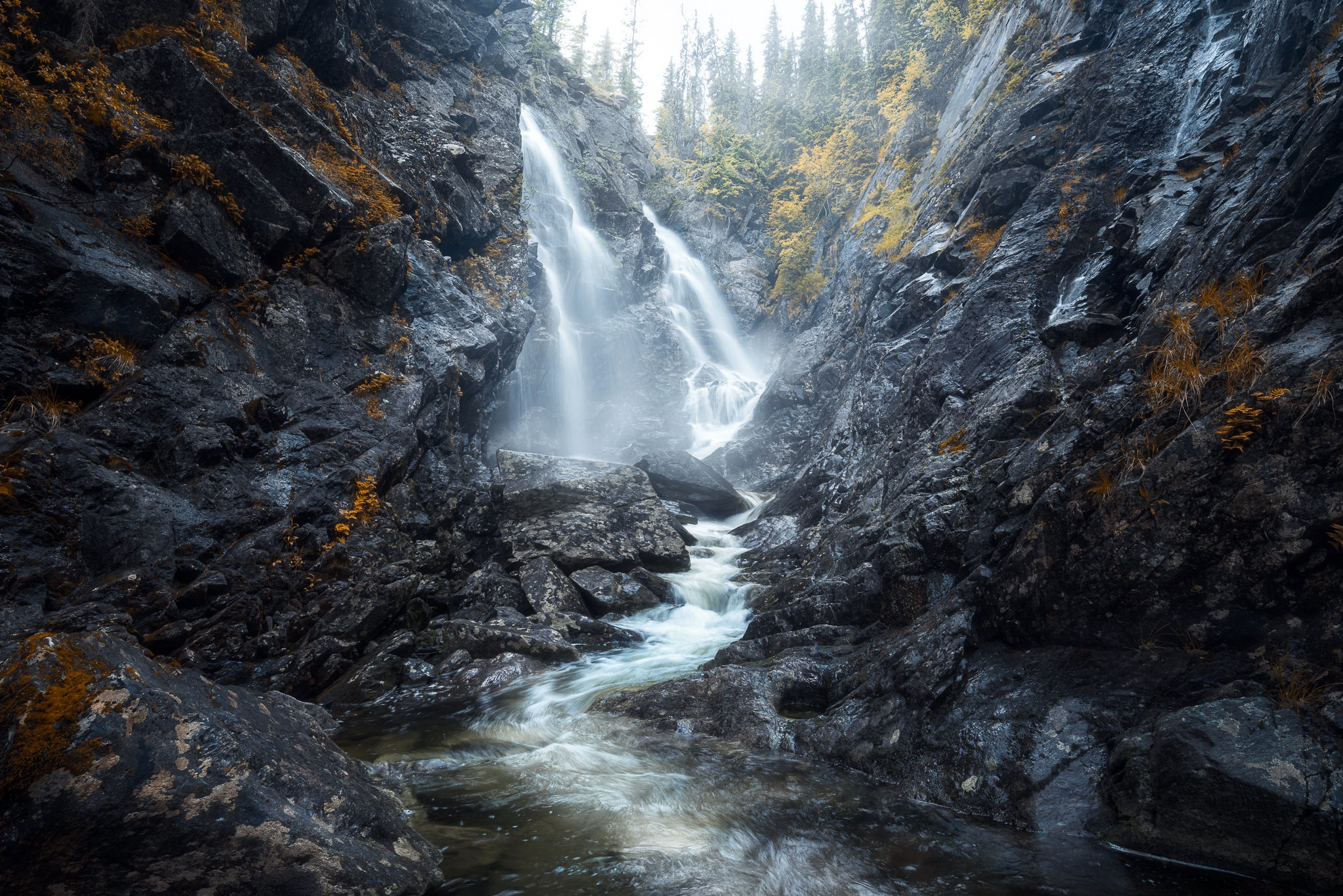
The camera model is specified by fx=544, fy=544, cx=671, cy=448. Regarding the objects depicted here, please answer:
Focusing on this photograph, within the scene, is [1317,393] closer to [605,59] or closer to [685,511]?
[685,511]

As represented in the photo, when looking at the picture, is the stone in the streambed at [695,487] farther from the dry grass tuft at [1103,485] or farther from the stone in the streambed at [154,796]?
the stone in the streambed at [154,796]

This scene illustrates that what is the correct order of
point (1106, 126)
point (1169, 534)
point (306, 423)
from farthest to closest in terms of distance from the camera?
point (1106, 126)
point (306, 423)
point (1169, 534)

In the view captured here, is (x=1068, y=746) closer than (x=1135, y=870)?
No

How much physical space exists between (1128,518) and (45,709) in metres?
6.89

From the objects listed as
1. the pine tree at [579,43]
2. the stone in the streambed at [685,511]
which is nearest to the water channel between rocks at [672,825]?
the stone in the streambed at [685,511]

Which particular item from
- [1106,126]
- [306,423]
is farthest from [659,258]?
[306,423]

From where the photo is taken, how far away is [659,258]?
101ft

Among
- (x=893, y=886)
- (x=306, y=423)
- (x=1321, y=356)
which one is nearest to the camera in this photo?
(x=893, y=886)

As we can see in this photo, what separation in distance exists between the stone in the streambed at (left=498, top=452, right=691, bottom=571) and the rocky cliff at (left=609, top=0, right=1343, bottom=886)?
2500mm

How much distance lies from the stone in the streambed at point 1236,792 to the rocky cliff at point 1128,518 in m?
0.01

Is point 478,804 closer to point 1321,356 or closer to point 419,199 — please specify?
point 1321,356

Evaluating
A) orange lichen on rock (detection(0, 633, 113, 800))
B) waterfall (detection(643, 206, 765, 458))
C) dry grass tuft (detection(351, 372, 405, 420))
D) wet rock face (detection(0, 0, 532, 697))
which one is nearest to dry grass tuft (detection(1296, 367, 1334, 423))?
orange lichen on rock (detection(0, 633, 113, 800))

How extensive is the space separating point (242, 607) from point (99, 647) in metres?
5.29

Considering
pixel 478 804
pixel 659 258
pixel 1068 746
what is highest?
pixel 659 258
